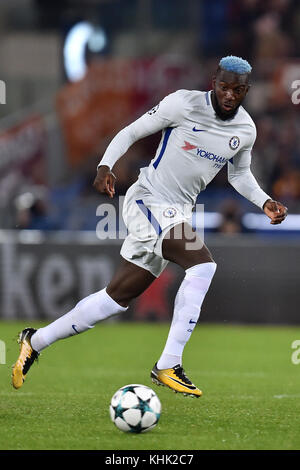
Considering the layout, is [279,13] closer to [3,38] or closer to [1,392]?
[3,38]

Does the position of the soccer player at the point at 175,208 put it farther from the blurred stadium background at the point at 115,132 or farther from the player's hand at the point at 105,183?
the blurred stadium background at the point at 115,132

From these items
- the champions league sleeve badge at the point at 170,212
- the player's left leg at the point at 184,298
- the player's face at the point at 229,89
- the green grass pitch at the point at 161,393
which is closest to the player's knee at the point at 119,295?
the player's left leg at the point at 184,298

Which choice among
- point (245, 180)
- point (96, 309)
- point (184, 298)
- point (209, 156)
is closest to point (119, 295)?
point (96, 309)

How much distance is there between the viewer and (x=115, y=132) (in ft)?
50.3

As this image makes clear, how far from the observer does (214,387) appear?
7.31 meters

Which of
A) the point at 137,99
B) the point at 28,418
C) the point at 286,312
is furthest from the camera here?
the point at 137,99

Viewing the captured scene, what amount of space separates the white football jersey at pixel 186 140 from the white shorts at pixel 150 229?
76mm

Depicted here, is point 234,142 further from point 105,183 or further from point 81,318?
point 81,318

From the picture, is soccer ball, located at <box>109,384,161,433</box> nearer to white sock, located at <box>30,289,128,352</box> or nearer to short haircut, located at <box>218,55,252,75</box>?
white sock, located at <box>30,289,128,352</box>

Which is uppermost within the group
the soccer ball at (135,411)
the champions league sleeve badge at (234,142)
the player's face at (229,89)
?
the player's face at (229,89)

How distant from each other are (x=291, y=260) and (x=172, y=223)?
6.13m

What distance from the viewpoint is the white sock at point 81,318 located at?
617cm

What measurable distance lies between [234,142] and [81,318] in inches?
57.4
